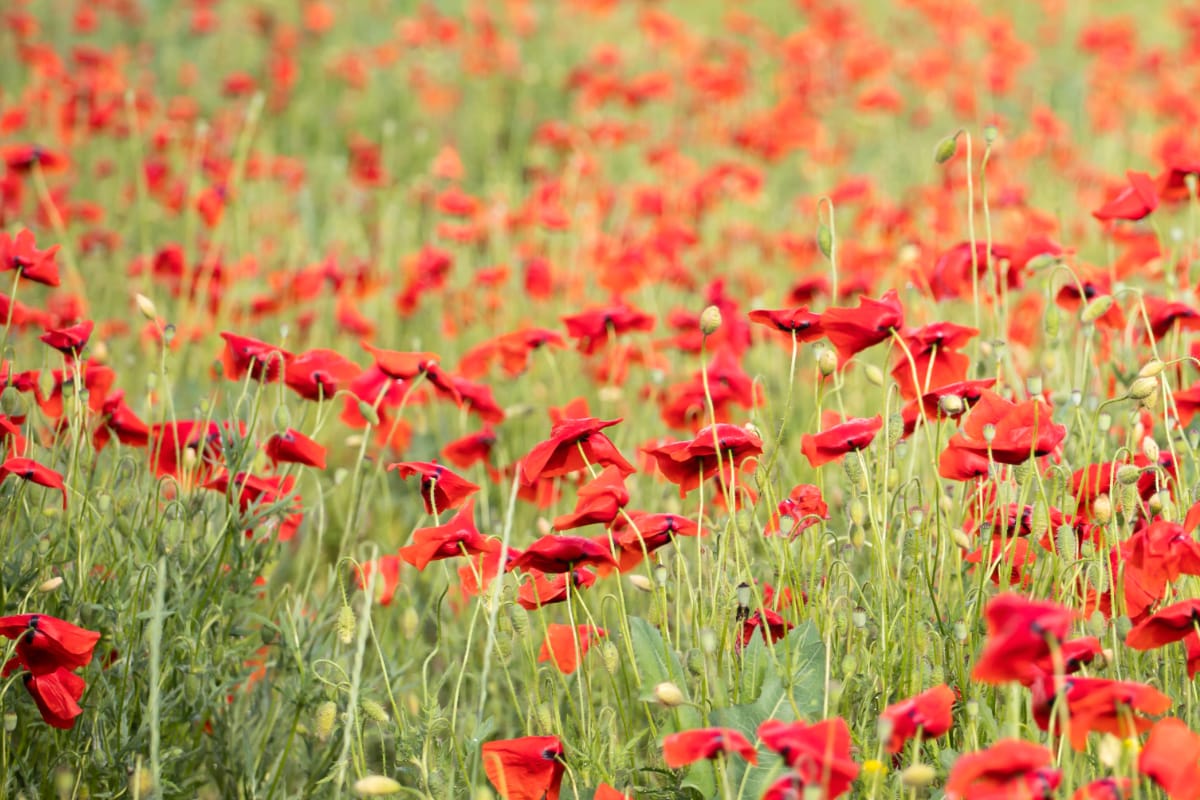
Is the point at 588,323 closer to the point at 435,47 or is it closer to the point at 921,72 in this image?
the point at 921,72

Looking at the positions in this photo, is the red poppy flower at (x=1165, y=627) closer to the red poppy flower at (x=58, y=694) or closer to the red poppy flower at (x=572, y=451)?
the red poppy flower at (x=572, y=451)

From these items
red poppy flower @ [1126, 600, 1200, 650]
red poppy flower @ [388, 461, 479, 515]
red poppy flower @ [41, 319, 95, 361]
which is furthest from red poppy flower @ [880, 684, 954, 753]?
red poppy flower @ [41, 319, 95, 361]

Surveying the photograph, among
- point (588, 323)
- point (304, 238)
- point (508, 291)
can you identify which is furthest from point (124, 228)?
point (588, 323)

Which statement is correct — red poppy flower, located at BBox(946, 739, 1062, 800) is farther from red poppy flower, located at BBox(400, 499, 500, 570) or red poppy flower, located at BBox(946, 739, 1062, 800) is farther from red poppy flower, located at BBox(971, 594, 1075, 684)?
red poppy flower, located at BBox(400, 499, 500, 570)

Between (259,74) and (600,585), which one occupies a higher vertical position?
(259,74)

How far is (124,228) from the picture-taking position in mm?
3994

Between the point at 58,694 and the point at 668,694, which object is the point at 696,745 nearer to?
the point at 668,694

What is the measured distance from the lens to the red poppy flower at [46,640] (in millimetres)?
1268

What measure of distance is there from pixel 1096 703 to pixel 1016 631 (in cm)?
14

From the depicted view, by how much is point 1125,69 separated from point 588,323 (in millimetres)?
3676

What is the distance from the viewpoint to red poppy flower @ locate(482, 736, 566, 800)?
1.21 m

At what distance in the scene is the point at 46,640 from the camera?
1.28 meters

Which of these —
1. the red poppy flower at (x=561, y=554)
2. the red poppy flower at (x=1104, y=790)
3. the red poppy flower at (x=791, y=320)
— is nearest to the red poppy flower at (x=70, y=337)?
the red poppy flower at (x=561, y=554)

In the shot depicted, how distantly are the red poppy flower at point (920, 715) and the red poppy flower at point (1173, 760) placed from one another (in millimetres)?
156
